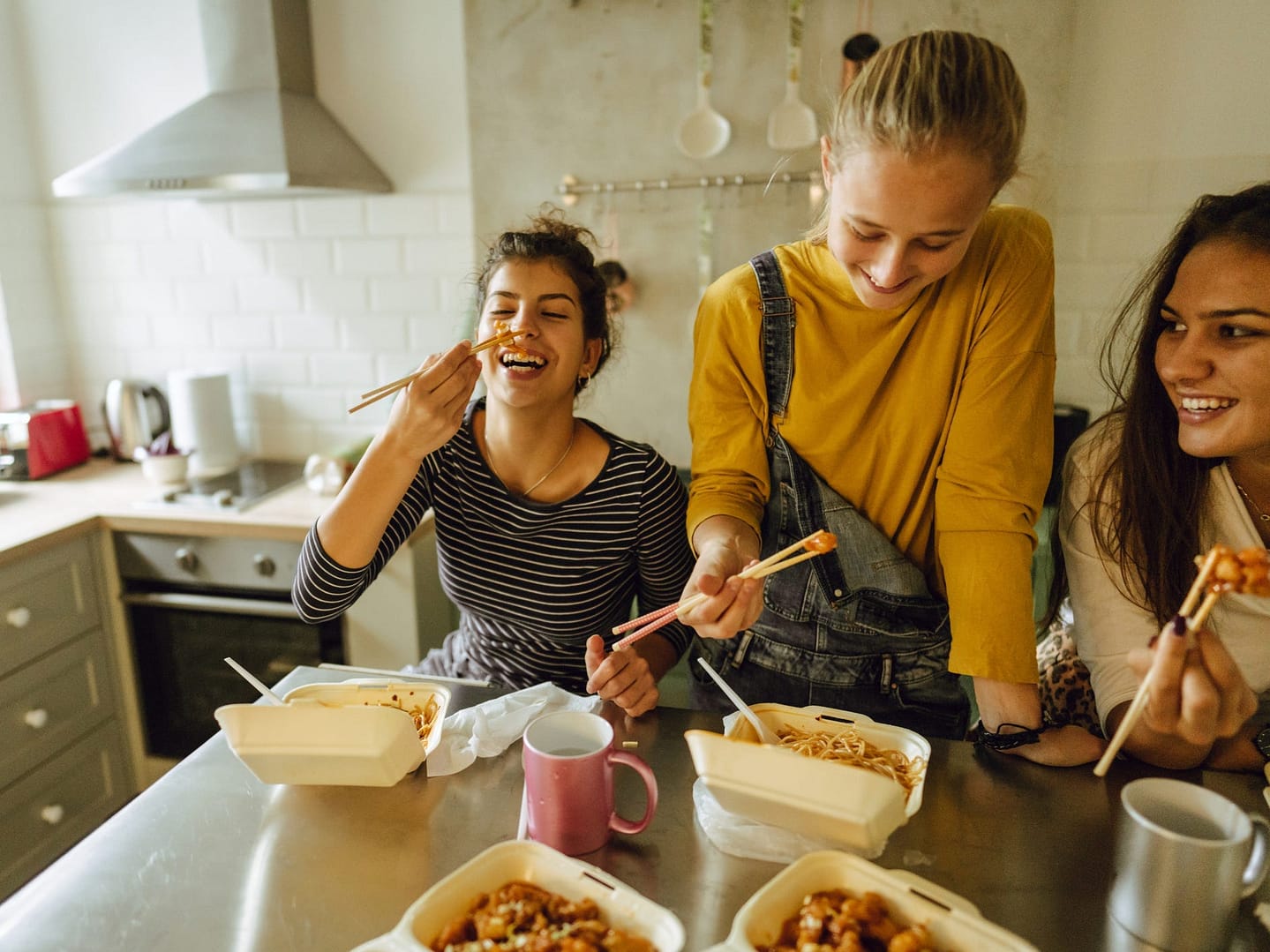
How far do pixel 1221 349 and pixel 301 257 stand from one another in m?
2.65

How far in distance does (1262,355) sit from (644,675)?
903 mm

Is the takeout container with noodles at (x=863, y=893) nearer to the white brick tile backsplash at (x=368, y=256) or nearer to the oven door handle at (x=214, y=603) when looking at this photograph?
the oven door handle at (x=214, y=603)

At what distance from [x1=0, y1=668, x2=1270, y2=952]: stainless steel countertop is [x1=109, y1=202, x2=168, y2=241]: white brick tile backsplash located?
2.46m

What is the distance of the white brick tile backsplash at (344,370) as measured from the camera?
2.99 metres

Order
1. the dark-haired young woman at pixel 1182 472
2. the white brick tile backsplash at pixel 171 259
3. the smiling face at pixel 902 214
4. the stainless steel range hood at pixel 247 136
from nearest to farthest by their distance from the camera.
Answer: the smiling face at pixel 902 214, the dark-haired young woman at pixel 1182 472, the stainless steel range hood at pixel 247 136, the white brick tile backsplash at pixel 171 259

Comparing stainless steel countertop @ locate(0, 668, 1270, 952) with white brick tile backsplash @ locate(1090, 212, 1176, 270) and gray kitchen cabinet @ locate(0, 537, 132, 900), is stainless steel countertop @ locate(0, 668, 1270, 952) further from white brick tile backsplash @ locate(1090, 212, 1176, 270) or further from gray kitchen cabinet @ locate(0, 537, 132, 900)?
white brick tile backsplash @ locate(1090, 212, 1176, 270)

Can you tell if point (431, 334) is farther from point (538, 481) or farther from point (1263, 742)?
point (1263, 742)

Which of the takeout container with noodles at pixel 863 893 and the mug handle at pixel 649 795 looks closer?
the takeout container with noodles at pixel 863 893

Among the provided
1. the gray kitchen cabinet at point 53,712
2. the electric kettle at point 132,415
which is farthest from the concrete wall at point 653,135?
the gray kitchen cabinet at point 53,712

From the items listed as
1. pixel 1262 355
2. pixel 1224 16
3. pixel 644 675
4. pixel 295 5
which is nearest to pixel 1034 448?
pixel 1262 355

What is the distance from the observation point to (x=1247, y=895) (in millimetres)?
911

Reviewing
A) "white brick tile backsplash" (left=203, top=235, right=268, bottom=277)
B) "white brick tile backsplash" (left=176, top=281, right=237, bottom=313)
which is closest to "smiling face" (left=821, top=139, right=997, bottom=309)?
"white brick tile backsplash" (left=203, top=235, right=268, bottom=277)

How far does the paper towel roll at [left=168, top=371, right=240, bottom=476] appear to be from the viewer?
285 cm

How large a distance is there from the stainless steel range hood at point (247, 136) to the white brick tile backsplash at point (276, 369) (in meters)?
0.61
